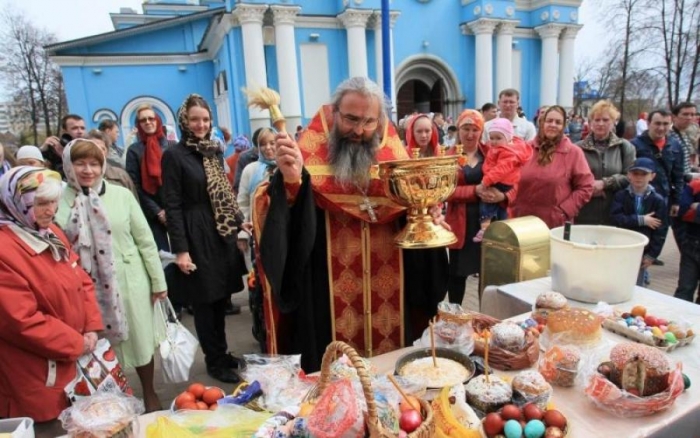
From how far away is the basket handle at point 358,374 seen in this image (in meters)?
1.07

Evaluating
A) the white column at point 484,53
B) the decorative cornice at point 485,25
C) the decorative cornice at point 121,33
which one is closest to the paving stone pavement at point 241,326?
the white column at point 484,53

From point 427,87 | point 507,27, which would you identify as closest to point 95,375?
point 507,27

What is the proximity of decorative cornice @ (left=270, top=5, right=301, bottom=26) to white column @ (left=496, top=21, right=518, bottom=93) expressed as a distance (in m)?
8.14

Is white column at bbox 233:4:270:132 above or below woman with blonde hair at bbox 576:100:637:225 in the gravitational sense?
above

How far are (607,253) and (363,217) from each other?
1.06m

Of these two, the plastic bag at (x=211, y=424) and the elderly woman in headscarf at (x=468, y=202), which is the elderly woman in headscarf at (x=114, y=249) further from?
the elderly woman in headscarf at (x=468, y=202)

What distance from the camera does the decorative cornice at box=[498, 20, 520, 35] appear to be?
17672 mm

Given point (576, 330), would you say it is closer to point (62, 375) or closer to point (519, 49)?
point (62, 375)

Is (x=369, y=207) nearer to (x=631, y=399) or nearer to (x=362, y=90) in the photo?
(x=362, y=90)

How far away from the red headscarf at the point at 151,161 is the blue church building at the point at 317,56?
9.54 meters

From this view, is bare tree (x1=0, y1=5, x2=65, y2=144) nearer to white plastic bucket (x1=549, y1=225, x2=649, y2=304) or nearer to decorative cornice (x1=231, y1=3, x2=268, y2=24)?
decorative cornice (x1=231, y1=3, x2=268, y2=24)

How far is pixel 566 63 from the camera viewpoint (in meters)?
19.4

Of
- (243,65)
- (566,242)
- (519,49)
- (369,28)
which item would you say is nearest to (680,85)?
(519,49)

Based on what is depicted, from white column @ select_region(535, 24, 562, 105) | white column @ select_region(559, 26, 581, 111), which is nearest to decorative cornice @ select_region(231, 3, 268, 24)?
white column @ select_region(535, 24, 562, 105)
